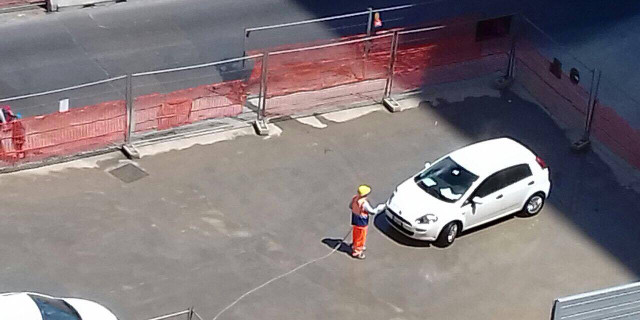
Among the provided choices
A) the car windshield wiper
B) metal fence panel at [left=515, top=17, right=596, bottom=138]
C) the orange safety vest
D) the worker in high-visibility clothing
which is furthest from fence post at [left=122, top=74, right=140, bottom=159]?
metal fence panel at [left=515, top=17, right=596, bottom=138]

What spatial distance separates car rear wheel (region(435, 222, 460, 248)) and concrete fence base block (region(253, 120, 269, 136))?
18.1 feet

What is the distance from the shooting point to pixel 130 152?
27656 mm

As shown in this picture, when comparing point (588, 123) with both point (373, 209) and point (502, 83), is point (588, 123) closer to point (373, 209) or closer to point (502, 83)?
point (502, 83)

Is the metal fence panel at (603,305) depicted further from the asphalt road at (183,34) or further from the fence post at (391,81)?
the asphalt road at (183,34)

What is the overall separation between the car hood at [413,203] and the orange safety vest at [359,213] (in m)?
1.12

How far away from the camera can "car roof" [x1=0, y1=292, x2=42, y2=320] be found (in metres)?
19.0

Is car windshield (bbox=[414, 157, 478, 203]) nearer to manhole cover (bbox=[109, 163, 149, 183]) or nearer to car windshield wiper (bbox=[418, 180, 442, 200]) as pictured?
car windshield wiper (bbox=[418, 180, 442, 200])

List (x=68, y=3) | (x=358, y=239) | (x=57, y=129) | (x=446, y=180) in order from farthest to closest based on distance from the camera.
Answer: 1. (x=68, y=3)
2. (x=57, y=129)
3. (x=446, y=180)
4. (x=358, y=239)

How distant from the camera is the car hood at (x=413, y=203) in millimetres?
25031

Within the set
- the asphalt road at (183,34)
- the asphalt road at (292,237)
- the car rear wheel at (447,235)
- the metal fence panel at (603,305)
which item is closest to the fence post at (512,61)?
the asphalt road at (183,34)

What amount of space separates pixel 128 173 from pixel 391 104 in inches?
269

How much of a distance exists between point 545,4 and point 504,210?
40.6ft

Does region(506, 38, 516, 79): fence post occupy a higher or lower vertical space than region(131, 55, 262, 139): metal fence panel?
higher

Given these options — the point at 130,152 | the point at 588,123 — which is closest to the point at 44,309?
the point at 130,152
